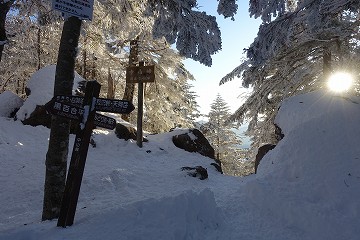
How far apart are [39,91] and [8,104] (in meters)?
1.30

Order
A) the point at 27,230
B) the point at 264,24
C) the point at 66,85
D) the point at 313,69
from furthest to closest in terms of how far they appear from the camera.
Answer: the point at 313,69 < the point at 264,24 < the point at 66,85 < the point at 27,230

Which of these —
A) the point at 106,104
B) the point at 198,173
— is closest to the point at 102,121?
the point at 106,104

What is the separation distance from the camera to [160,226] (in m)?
4.09

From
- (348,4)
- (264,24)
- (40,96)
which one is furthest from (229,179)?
(40,96)

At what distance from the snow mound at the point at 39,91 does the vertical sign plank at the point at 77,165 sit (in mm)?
7850

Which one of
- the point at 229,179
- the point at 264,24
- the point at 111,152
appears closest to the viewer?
the point at 264,24

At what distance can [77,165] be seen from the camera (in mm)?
3916

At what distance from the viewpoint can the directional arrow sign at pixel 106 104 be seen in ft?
13.3

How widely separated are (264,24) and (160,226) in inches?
164

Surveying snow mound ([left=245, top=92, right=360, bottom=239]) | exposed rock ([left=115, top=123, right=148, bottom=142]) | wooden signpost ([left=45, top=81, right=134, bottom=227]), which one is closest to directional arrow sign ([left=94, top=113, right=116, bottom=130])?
wooden signpost ([left=45, top=81, right=134, bottom=227])

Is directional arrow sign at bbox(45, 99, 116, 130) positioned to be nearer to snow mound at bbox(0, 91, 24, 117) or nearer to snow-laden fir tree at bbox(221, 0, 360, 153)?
snow-laden fir tree at bbox(221, 0, 360, 153)

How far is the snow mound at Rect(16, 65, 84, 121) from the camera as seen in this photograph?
1083cm

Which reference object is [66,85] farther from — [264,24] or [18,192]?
[264,24]

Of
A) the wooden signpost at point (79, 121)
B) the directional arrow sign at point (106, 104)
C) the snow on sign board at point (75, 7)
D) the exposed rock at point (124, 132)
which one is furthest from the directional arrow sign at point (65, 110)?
the exposed rock at point (124, 132)
